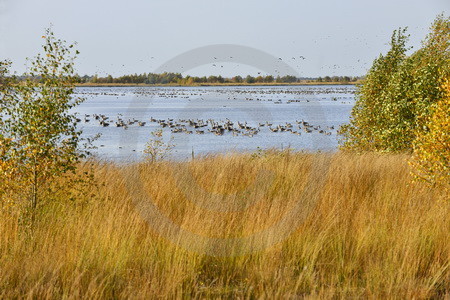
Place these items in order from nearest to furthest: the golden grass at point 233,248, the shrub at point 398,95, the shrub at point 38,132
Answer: the golden grass at point 233,248 → the shrub at point 38,132 → the shrub at point 398,95

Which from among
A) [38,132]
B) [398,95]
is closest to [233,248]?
[38,132]

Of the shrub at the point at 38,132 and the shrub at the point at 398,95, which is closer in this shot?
the shrub at the point at 38,132

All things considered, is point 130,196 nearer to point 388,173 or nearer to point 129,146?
point 388,173

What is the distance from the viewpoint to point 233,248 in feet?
18.5

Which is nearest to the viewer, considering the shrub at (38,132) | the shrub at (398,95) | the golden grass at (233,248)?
the golden grass at (233,248)

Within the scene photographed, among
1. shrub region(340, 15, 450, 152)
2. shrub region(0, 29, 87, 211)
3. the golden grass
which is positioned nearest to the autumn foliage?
the golden grass

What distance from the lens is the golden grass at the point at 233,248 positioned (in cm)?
478

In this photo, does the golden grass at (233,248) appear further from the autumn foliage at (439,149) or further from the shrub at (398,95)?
the shrub at (398,95)

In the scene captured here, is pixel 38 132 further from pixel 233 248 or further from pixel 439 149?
pixel 439 149

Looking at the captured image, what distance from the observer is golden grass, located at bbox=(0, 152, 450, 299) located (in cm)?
478

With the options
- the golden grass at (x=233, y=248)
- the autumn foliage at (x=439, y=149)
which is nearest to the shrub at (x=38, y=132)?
the golden grass at (x=233, y=248)

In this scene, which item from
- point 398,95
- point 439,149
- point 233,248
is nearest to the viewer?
point 233,248

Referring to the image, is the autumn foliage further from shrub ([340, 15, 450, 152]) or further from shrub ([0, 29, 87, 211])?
shrub ([0, 29, 87, 211])

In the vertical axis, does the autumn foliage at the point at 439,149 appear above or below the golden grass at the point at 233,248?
above
